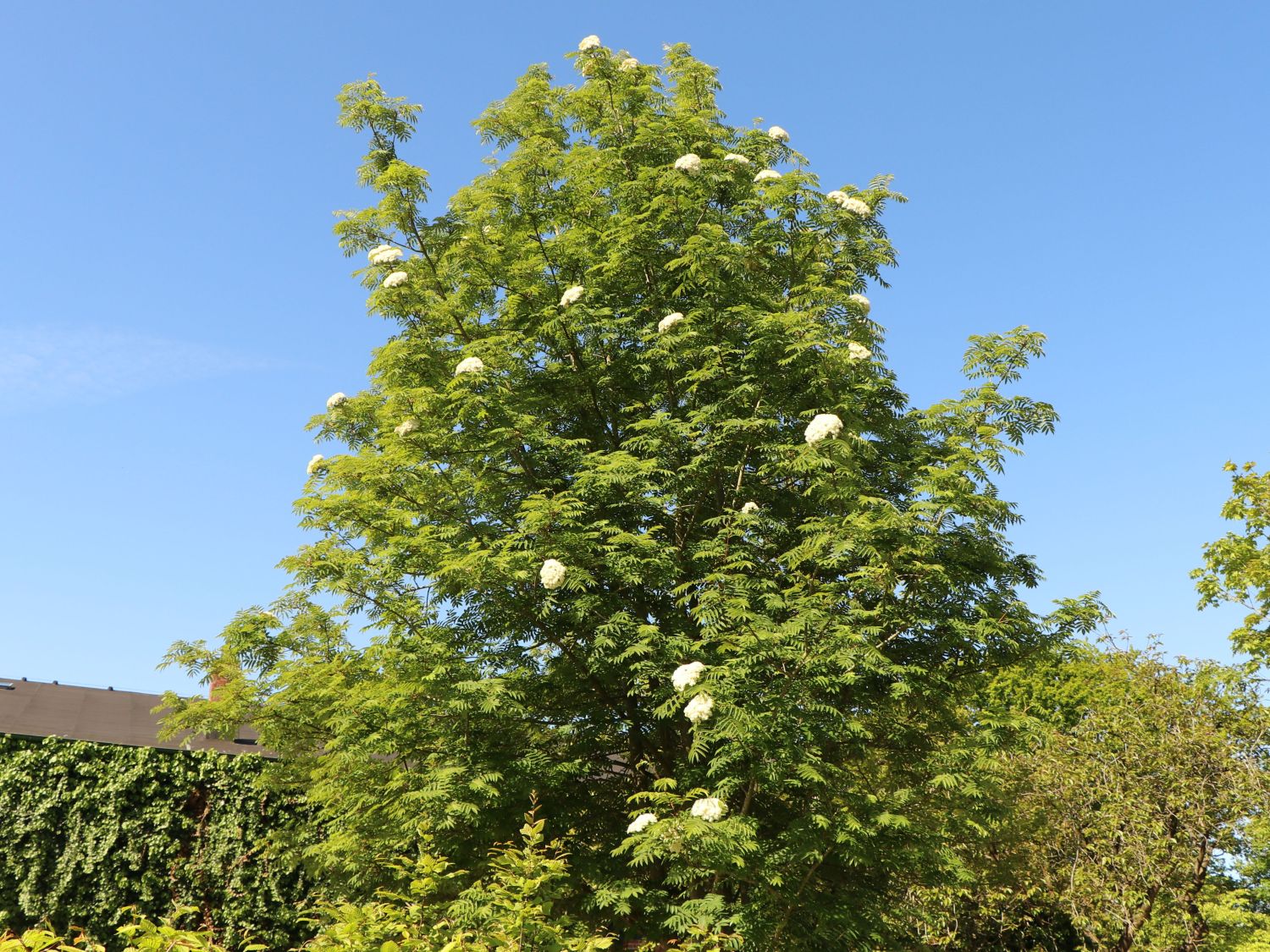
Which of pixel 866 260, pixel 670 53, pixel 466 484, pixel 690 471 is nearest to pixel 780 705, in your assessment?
pixel 690 471

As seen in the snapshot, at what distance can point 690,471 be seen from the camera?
1055 centimetres

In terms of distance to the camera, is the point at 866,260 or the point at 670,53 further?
the point at 670,53

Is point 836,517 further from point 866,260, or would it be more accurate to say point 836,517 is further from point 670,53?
point 670,53

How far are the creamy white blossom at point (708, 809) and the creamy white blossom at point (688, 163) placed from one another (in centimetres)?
711

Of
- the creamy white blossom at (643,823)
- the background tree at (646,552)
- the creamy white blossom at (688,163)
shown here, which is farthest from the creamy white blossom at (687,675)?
the creamy white blossom at (688,163)

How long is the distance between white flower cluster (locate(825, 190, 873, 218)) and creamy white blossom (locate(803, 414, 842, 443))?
3512mm

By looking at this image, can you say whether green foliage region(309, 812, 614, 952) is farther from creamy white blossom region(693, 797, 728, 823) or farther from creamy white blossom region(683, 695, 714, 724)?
A: creamy white blossom region(683, 695, 714, 724)

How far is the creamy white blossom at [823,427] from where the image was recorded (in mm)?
→ 9414

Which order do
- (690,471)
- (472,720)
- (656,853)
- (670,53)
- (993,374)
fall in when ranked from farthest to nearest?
1. (670,53)
2. (993,374)
3. (690,471)
4. (472,720)
5. (656,853)

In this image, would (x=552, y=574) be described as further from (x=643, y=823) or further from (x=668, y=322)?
(x=668, y=322)

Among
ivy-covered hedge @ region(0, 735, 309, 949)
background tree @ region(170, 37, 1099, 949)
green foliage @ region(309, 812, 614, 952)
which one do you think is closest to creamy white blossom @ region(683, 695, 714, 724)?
background tree @ region(170, 37, 1099, 949)

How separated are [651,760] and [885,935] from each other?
304cm

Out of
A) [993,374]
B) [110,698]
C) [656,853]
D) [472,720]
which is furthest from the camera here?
[110,698]

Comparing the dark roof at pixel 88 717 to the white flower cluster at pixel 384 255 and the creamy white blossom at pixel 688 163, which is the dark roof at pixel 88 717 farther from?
the creamy white blossom at pixel 688 163
